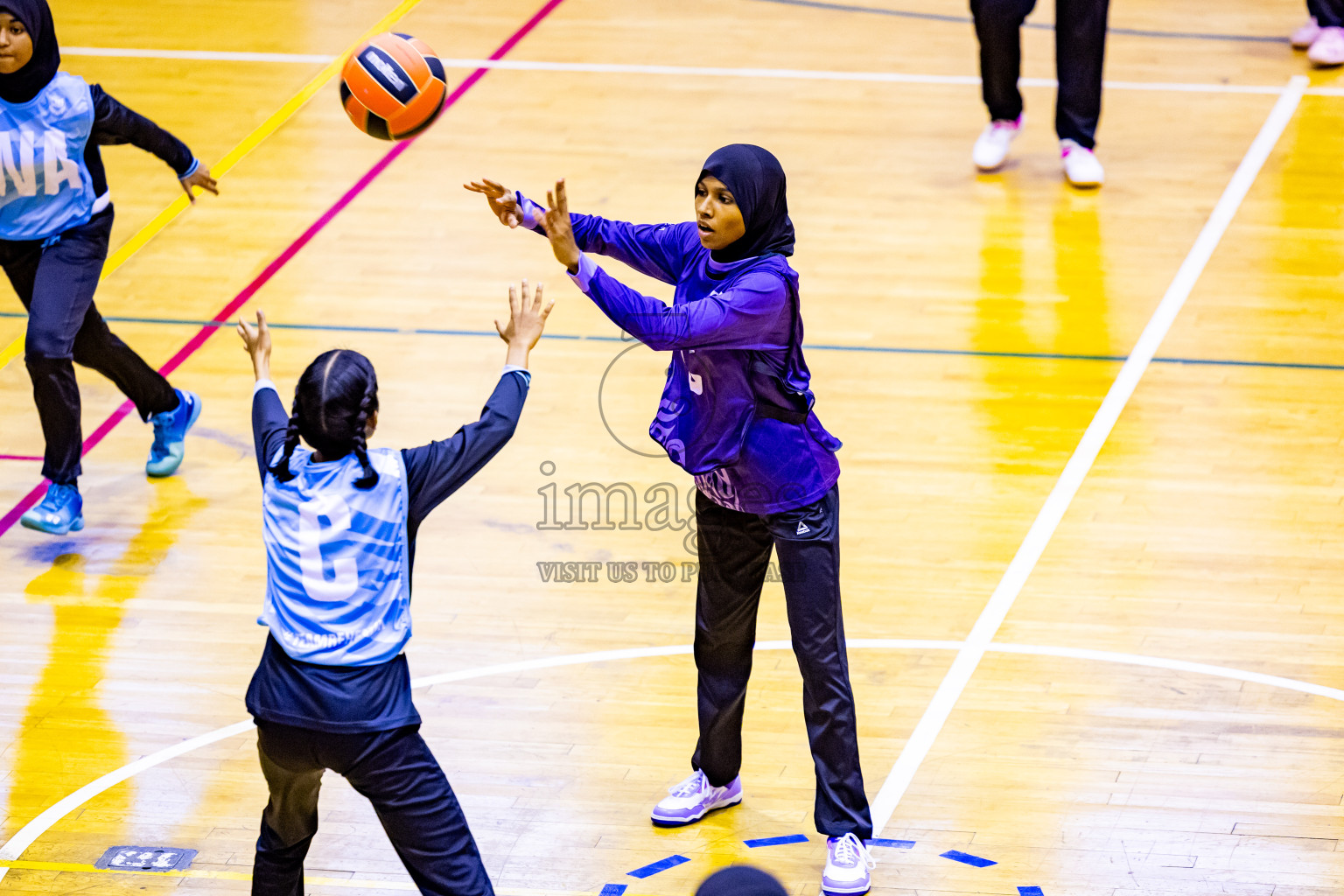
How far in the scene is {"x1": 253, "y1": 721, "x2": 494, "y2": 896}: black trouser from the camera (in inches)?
151

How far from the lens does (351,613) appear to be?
3.81 meters

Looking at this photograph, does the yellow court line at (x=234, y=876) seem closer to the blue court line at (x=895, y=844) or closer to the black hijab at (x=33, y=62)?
the blue court line at (x=895, y=844)

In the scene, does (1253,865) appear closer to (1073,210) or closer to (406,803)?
(406,803)

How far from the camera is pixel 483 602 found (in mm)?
6215

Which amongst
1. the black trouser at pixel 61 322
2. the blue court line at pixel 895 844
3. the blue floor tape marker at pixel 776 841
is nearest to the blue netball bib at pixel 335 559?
the blue floor tape marker at pixel 776 841

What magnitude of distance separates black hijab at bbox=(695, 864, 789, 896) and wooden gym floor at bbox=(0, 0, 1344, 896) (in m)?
2.04

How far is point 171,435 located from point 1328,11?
7849 mm

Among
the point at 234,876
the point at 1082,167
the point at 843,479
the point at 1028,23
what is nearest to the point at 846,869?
the point at 234,876

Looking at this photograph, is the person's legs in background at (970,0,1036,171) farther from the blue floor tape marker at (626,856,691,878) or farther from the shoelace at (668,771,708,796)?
the blue floor tape marker at (626,856,691,878)

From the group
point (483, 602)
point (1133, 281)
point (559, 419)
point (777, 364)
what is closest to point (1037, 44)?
point (1133, 281)

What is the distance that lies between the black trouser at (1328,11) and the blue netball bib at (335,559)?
8.98 m

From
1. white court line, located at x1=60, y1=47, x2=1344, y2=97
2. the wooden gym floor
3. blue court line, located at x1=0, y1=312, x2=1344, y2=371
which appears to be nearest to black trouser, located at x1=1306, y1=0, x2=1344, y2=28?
the wooden gym floor

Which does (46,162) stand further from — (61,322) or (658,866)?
(658,866)

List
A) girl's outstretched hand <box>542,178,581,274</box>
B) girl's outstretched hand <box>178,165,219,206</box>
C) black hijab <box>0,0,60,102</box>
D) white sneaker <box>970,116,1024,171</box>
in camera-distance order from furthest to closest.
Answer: white sneaker <box>970,116,1024,171</box>, girl's outstretched hand <box>178,165,219,206</box>, black hijab <box>0,0,60,102</box>, girl's outstretched hand <box>542,178,581,274</box>
